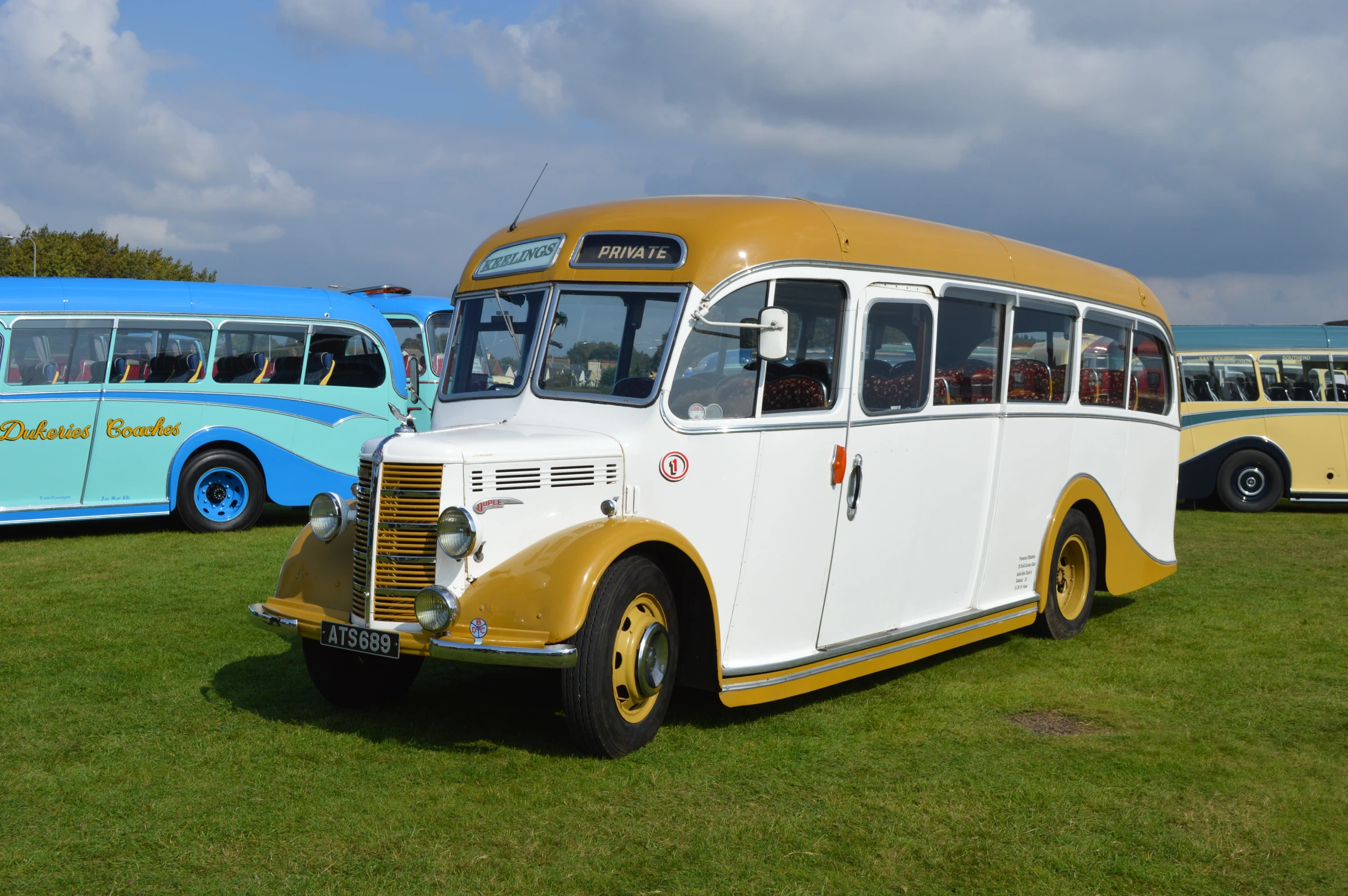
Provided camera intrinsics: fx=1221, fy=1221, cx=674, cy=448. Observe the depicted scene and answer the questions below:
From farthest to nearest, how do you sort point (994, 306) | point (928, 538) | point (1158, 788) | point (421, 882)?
point (994, 306), point (928, 538), point (1158, 788), point (421, 882)

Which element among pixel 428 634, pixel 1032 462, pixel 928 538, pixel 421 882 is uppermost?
pixel 1032 462

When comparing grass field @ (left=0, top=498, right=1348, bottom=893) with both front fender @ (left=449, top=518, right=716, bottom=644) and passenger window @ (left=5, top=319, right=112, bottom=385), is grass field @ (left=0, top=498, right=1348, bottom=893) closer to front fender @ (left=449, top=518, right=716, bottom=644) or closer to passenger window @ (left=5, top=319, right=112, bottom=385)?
front fender @ (left=449, top=518, right=716, bottom=644)

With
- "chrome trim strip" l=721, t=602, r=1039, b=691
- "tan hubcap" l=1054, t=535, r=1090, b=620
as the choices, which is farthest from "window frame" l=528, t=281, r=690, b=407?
"tan hubcap" l=1054, t=535, r=1090, b=620

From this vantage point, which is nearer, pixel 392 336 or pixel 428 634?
pixel 428 634

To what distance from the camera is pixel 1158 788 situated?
5.32 metres

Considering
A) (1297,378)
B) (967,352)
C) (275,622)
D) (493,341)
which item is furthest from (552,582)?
(1297,378)

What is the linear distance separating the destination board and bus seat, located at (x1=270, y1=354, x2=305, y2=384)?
28.3 feet

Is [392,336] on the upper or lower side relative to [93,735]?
upper

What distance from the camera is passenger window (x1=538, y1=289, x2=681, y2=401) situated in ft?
19.7

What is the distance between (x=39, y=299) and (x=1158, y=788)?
11772 mm

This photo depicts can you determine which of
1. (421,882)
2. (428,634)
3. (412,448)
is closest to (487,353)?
(412,448)

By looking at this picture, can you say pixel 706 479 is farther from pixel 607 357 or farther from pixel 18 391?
pixel 18 391

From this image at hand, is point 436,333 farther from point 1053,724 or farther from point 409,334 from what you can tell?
point 1053,724

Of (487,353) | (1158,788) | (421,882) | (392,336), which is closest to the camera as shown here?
(421,882)
